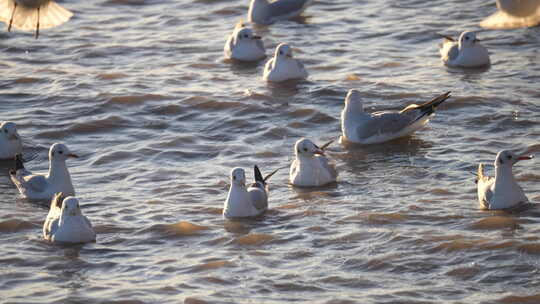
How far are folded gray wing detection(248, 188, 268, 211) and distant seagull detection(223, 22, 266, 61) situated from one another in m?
6.17

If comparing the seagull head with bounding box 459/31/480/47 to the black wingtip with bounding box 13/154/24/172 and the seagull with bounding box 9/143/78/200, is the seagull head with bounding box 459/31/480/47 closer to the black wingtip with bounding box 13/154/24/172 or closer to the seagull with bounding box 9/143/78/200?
the seagull with bounding box 9/143/78/200

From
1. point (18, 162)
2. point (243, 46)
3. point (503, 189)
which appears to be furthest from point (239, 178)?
point (243, 46)

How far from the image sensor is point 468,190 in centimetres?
1230

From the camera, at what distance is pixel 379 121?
1410 cm

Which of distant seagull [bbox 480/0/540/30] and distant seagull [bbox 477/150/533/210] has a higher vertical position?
distant seagull [bbox 480/0/540/30]

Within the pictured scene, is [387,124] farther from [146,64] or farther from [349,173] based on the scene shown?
[146,64]

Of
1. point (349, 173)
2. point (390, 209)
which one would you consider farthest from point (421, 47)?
point (390, 209)

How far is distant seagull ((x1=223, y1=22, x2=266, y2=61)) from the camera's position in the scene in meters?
17.8

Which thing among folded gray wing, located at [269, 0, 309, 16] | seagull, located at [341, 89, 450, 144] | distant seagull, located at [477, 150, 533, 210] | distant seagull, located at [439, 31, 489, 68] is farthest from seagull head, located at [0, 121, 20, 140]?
folded gray wing, located at [269, 0, 309, 16]

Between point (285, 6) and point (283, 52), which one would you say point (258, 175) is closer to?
point (283, 52)

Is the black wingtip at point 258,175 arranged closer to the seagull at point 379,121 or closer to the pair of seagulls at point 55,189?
the pair of seagulls at point 55,189

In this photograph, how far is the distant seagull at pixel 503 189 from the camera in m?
11.5

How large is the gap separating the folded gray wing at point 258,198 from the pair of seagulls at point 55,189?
1.61m

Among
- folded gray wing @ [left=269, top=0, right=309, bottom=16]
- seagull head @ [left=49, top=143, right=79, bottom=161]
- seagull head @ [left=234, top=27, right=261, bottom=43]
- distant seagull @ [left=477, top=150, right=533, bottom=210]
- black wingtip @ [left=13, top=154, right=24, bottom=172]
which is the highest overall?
folded gray wing @ [left=269, top=0, right=309, bottom=16]
